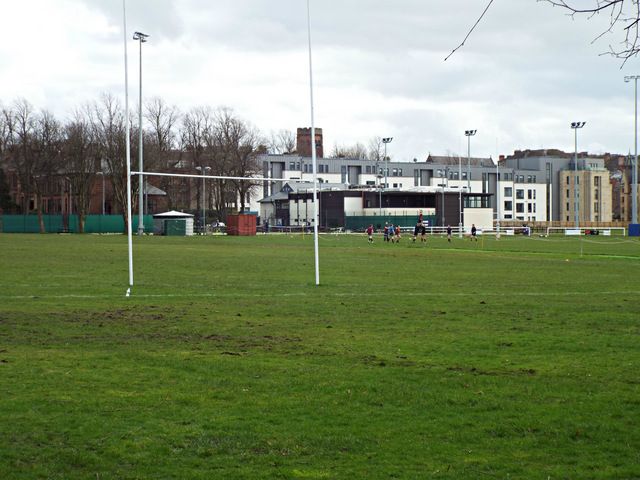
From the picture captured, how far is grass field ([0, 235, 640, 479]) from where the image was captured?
25.4 ft

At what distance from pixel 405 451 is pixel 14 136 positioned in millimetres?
107627

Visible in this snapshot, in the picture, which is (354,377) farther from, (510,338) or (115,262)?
(115,262)

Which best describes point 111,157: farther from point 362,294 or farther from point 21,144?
point 362,294

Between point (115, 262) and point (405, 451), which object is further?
point (115, 262)

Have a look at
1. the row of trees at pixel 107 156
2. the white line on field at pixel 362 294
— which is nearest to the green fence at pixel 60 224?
the row of trees at pixel 107 156

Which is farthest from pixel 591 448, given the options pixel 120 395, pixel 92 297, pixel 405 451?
pixel 92 297

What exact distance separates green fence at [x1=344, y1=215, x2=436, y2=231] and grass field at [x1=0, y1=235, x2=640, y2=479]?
96.4 m

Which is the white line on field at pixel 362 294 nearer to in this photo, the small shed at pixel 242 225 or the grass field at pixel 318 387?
the grass field at pixel 318 387

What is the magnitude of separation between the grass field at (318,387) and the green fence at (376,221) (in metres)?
96.4

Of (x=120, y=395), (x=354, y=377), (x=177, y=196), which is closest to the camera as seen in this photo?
(x=120, y=395)

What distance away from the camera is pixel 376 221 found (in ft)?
393

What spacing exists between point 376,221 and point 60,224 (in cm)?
4164

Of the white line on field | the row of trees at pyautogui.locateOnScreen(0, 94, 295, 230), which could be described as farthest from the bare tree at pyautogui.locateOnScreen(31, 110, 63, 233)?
the white line on field

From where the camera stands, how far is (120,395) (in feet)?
33.4
